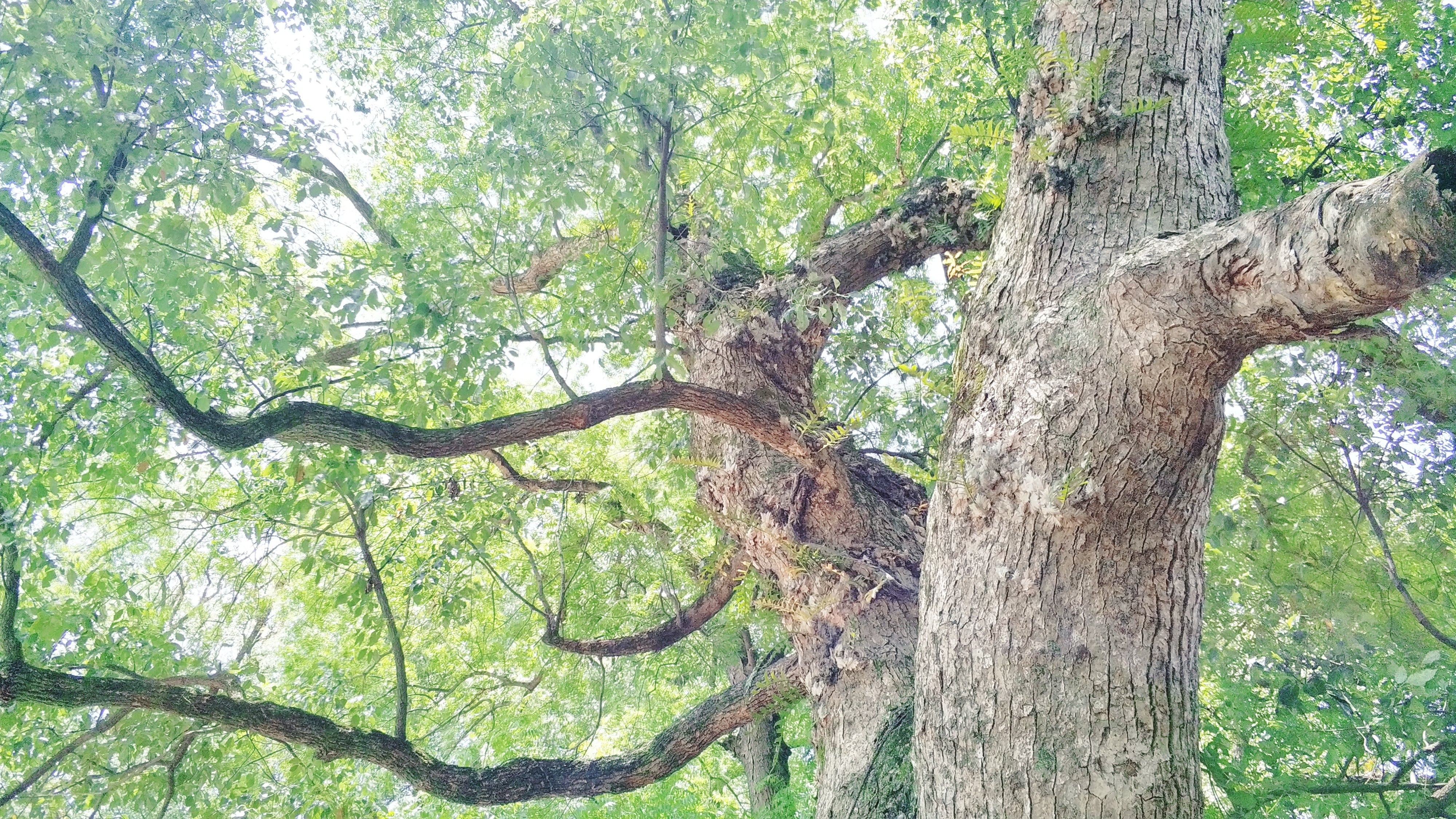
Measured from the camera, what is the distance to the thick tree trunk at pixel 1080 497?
7.15ft

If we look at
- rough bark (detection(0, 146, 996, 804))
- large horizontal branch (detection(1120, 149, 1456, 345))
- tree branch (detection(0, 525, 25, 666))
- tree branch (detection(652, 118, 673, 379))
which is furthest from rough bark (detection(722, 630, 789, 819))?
large horizontal branch (detection(1120, 149, 1456, 345))

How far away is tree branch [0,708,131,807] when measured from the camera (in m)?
4.37

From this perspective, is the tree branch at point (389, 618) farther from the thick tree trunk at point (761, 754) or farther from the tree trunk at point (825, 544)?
the thick tree trunk at point (761, 754)

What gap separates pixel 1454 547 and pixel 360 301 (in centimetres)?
644

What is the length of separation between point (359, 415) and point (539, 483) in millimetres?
2656

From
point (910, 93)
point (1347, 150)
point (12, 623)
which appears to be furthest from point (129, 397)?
point (1347, 150)

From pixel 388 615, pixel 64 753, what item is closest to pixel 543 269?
pixel 388 615

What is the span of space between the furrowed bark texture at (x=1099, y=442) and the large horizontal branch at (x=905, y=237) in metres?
1.56

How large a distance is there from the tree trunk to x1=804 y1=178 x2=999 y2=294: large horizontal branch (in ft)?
1.13

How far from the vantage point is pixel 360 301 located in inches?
143

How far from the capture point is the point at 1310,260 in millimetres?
1774

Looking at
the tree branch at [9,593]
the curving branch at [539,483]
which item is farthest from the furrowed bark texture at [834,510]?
the tree branch at [9,593]

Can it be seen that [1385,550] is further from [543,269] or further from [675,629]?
[543,269]

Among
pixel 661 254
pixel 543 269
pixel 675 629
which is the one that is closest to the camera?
pixel 661 254
